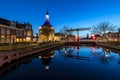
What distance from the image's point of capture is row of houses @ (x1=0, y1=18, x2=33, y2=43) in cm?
5741

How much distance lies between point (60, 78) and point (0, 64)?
30.7ft

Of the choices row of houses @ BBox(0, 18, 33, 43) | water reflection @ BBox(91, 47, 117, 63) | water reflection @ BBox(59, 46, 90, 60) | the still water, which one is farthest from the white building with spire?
the still water

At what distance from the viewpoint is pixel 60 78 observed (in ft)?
52.5

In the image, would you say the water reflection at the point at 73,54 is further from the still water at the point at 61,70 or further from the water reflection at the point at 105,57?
the still water at the point at 61,70

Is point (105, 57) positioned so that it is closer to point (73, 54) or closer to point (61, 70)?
point (73, 54)

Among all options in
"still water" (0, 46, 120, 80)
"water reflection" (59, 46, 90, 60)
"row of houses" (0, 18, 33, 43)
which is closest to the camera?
"still water" (0, 46, 120, 80)

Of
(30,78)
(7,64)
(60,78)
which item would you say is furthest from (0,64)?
(60,78)

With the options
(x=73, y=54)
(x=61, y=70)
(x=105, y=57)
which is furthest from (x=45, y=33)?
(x=61, y=70)

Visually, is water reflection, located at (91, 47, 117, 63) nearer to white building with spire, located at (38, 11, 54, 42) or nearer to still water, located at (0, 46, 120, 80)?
still water, located at (0, 46, 120, 80)

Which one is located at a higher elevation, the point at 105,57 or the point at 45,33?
the point at 45,33

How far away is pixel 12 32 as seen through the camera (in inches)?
2566

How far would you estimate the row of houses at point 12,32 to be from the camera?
5741 centimetres

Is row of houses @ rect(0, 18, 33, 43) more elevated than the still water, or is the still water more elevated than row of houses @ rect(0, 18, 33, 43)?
row of houses @ rect(0, 18, 33, 43)

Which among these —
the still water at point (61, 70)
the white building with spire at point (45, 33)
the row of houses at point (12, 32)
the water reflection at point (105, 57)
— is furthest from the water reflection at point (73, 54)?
the white building with spire at point (45, 33)
